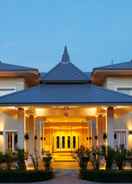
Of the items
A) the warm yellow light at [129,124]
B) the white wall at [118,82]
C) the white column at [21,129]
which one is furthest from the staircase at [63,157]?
the white column at [21,129]

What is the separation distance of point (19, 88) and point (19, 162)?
9.99m

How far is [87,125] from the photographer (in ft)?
130

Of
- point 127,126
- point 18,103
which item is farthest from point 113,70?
point 18,103

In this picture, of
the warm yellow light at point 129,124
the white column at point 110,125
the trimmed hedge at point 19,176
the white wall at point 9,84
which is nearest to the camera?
the trimmed hedge at point 19,176

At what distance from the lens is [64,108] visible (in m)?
29.2

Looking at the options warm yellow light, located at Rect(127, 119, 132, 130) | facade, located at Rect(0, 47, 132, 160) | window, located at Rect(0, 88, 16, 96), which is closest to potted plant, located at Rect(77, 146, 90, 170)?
facade, located at Rect(0, 47, 132, 160)

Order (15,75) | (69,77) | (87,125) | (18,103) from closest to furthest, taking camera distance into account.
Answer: (18,103), (69,77), (15,75), (87,125)

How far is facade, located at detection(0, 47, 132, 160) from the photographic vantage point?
27812mm

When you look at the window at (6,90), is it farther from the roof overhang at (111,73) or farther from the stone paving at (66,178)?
the stone paving at (66,178)

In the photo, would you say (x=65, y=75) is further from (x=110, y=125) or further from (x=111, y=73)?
(x=110, y=125)

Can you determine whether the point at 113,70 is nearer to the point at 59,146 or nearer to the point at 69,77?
the point at 69,77

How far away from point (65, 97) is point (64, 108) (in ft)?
4.05

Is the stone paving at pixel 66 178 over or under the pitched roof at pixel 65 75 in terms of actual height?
under

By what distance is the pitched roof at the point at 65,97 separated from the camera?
27.3 m
